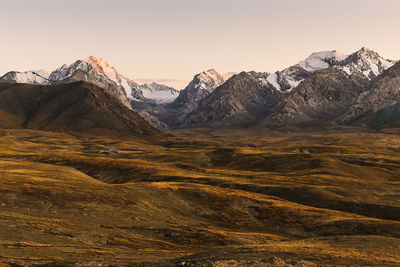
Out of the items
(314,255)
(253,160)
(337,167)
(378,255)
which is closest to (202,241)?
(314,255)

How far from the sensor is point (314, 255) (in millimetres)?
35688

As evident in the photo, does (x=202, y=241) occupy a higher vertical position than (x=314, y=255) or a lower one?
lower

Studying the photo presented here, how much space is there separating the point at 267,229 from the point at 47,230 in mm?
36329

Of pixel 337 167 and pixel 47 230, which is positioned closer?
pixel 47 230

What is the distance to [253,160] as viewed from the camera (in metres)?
165

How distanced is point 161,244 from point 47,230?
13.5 m

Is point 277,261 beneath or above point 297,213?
above

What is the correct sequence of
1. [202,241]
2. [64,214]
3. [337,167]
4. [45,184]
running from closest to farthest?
1. [202,241]
2. [64,214]
3. [45,184]
4. [337,167]

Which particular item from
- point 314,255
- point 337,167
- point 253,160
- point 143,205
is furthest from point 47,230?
point 253,160

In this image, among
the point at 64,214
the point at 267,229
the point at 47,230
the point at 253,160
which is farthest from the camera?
the point at 253,160

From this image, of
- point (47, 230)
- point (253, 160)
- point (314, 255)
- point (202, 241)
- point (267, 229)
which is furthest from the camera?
point (253, 160)

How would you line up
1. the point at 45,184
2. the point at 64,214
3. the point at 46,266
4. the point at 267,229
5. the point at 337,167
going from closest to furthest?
the point at 46,266
the point at 64,214
the point at 267,229
the point at 45,184
the point at 337,167

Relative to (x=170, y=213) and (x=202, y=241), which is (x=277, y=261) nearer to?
(x=202, y=241)

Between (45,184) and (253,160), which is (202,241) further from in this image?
(253,160)
